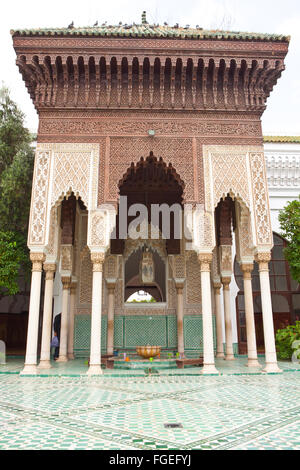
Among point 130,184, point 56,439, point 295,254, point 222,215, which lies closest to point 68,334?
point 130,184

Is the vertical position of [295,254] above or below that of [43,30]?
below

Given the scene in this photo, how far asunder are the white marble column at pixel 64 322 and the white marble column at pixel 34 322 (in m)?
2.01

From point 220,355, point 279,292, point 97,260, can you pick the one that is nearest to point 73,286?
point 97,260

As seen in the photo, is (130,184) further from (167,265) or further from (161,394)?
(161,394)

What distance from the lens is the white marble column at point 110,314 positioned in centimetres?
860

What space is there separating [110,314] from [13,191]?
3574 millimetres

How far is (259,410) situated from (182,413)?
71 centimetres

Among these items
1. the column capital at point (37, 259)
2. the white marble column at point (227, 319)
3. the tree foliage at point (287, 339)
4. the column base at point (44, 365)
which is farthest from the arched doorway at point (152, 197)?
the column base at point (44, 365)

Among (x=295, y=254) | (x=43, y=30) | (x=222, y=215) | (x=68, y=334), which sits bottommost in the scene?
(x=68, y=334)

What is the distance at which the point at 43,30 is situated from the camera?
262 inches

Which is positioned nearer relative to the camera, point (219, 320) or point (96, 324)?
point (96, 324)

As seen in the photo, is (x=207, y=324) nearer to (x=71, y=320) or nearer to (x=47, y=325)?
(x=47, y=325)

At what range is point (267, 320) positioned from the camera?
6352 mm
